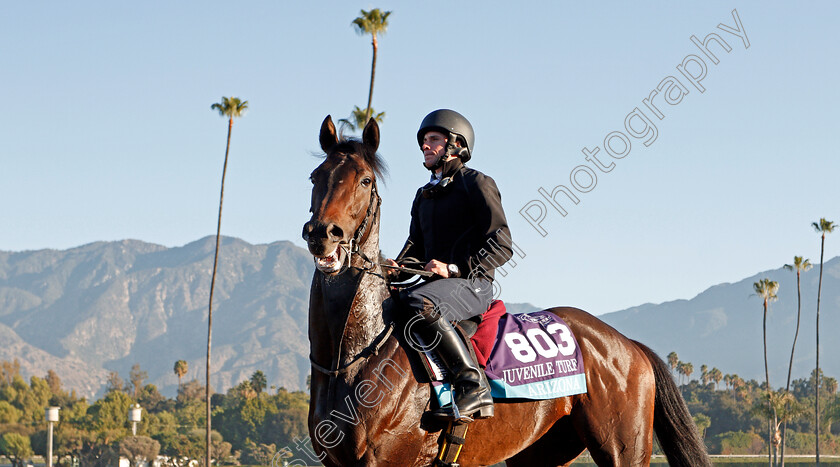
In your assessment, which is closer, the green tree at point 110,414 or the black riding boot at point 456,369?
the black riding boot at point 456,369

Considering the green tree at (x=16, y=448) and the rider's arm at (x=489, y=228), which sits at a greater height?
the rider's arm at (x=489, y=228)

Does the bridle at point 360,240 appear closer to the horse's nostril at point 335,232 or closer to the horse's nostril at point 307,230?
the horse's nostril at point 335,232

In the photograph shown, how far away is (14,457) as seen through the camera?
100 m

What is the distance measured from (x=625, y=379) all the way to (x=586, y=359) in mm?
417

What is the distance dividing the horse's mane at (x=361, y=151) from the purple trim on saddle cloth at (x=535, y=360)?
164cm

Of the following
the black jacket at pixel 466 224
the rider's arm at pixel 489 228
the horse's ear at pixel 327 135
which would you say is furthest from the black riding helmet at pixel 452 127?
the horse's ear at pixel 327 135

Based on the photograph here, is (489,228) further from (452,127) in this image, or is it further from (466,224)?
(452,127)

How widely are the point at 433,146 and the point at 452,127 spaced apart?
0.21m

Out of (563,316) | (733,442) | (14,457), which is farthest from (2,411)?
(563,316)

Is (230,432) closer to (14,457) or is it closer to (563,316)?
(14,457)

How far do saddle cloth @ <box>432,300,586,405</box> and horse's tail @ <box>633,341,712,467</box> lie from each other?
1.06m

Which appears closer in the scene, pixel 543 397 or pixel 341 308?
pixel 341 308

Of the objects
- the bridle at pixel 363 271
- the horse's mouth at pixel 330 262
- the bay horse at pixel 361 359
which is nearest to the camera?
the horse's mouth at pixel 330 262

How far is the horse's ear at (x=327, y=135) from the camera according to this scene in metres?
6.57
